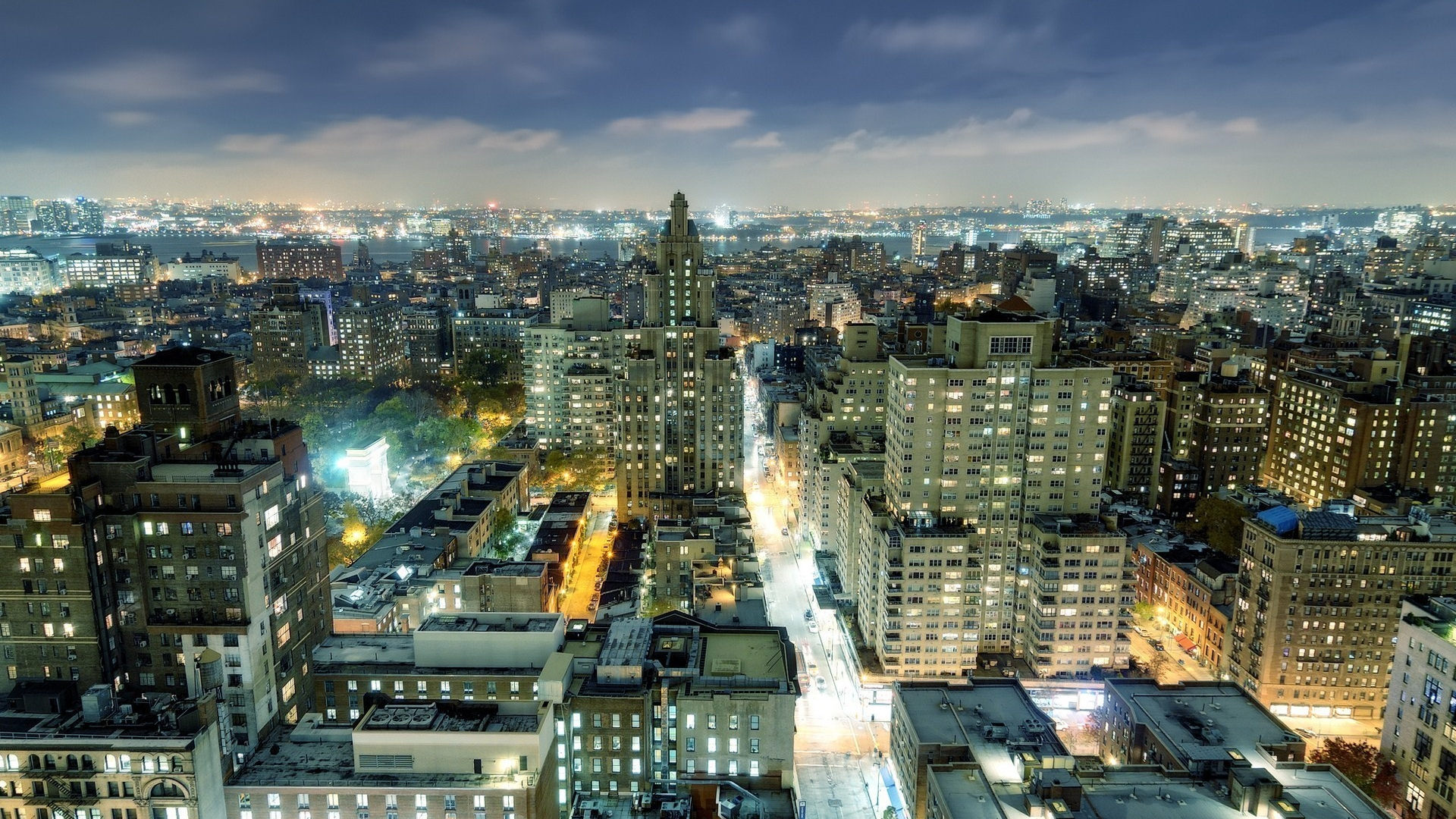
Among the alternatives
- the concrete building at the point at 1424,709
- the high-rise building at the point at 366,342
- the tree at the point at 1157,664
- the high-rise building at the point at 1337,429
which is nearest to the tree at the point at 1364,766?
the concrete building at the point at 1424,709

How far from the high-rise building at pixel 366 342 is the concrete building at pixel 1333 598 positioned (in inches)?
4916

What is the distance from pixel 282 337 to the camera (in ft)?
449

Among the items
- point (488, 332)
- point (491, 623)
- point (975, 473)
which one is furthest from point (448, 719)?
point (488, 332)

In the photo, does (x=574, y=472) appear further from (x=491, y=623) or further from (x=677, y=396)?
(x=491, y=623)

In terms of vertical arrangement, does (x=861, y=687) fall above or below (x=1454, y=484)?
below

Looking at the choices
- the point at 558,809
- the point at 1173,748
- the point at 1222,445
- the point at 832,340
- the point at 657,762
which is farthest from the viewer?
the point at 832,340

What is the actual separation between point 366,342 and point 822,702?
106 m

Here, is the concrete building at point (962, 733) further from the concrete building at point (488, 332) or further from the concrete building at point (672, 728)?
the concrete building at point (488, 332)

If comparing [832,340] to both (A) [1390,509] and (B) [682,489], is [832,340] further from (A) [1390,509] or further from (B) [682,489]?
(A) [1390,509]

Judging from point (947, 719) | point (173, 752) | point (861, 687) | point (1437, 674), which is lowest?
point (861, 687)

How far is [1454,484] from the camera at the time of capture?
8956 centimetres

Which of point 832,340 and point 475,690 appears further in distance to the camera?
point 832,340

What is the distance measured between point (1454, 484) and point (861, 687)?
70.9 meters

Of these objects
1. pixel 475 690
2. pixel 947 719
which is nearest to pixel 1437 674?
pixel 947 719
